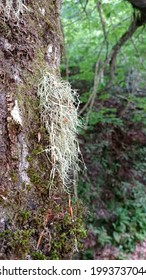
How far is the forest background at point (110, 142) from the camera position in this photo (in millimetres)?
3369

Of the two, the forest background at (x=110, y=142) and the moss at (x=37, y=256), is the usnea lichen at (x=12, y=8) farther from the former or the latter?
the forest background at (x=110, y=142)

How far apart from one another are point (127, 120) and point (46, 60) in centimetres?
351

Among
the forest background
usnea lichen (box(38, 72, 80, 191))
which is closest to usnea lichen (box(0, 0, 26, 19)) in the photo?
usnea lichen (box(38, 72, 80, 191))

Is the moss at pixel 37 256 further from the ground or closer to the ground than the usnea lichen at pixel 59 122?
closer to the ground

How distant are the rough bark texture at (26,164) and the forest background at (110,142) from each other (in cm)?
251

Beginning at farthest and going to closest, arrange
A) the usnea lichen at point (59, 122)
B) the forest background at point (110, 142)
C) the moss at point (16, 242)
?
the forest background at point (110, 142), the usnea lichen at point (59, 122), the moss at point (16, 242)

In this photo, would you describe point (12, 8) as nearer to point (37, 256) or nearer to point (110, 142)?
point (37, 256)

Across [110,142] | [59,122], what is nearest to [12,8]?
[59,122]

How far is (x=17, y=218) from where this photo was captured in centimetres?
55

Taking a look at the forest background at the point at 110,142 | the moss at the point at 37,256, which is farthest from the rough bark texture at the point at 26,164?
the forest background at the point at 110,142

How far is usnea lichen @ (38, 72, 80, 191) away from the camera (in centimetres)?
66

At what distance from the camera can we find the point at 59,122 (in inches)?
27.1

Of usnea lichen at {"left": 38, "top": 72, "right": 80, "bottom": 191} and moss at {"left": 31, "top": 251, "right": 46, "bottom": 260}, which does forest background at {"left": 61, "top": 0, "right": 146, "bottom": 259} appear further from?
moss at {"left": 31, "top": 251, "right": 46, "bottom": 260}
